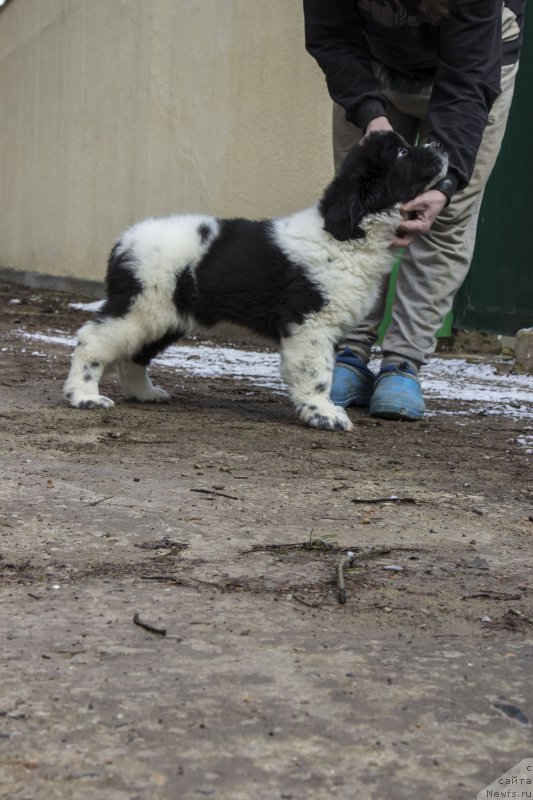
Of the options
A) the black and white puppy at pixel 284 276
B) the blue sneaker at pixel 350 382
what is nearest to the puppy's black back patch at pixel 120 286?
the black and white puppy at pixel 284 276

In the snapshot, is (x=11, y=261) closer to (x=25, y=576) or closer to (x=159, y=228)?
(x=159, y=228)

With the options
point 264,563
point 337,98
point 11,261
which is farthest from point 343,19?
point 11,261

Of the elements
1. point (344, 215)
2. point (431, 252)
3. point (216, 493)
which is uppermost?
point (344, 215)

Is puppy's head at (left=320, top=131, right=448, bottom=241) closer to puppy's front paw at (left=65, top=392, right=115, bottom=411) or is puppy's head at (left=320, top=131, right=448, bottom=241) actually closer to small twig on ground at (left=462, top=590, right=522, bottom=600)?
puppy's front paw at (left=65, top=392, right=115, bottom=411)

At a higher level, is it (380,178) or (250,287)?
(380,178)

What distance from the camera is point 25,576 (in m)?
2.13

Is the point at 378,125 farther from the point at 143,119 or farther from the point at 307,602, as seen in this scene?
the point at 143,119

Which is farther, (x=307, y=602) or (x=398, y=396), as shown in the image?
(x=398, y=396)

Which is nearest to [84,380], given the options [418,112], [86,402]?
[86,402]

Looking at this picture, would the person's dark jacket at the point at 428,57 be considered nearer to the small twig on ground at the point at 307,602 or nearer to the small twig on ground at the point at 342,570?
the small twig on ground at the point at 342,570

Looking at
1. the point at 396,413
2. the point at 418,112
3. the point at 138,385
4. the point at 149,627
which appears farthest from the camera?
the point at 418,112

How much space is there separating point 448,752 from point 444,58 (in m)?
3.05

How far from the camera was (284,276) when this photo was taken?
390 centimetres

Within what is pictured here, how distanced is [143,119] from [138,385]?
5.25 meters
